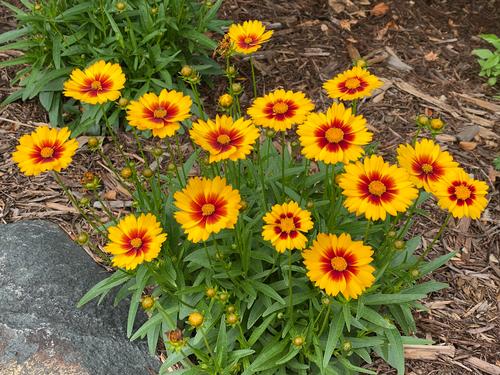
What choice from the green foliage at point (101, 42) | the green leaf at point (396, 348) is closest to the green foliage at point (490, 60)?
the green foliage at point (101, 42)

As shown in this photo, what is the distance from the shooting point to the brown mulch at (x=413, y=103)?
313 cm

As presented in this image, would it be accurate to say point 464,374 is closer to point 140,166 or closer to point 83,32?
point 140,166

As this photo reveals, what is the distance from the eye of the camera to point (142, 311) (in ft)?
9.70

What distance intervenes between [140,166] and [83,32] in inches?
36.6

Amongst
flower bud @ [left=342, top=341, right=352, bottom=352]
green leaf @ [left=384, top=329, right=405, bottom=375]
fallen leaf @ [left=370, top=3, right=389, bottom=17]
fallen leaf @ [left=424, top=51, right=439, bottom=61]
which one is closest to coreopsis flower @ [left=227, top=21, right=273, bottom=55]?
flower bud @ [left=342, top=341, right=352, bottom=352]

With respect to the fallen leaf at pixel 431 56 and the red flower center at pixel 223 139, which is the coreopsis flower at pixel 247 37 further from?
the fallen leaf at pixel 431 56

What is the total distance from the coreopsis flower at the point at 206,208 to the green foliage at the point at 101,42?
5.59 feet

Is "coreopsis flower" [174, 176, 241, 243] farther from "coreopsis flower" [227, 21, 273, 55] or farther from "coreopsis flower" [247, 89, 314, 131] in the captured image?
"coreopsis flower" [227, 21, 273, 55]

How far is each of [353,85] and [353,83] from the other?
0.01 metres

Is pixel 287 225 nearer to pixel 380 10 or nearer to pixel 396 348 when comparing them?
pixel 396 348

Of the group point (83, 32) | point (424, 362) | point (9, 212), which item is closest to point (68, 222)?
point (9, 212)

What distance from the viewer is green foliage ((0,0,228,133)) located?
370cm

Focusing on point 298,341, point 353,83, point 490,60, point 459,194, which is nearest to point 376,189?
point 459,194

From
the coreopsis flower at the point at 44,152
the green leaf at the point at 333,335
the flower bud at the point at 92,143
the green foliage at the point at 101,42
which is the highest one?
the coreopsis flower at the point at 44,152
